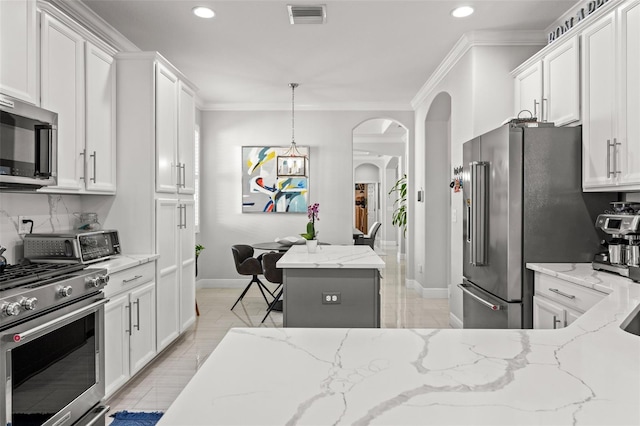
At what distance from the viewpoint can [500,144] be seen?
9.14 feet

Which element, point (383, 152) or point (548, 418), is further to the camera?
point (383, 152)

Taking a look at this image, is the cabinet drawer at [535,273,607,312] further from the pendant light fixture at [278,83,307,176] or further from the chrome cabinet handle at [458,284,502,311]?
the pendant light fixture at [278,83,307,176]

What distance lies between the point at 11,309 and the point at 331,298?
1776 millimetres

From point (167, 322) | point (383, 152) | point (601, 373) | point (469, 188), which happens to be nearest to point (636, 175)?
point (469, 188)

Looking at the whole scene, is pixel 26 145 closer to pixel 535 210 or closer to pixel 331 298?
pixel 331 298

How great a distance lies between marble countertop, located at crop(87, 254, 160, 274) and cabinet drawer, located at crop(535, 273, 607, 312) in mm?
2634

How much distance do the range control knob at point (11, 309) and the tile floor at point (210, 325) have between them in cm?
121

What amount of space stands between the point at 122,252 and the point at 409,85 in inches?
154

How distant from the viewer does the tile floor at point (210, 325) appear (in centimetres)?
281

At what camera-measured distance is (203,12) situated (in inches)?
130

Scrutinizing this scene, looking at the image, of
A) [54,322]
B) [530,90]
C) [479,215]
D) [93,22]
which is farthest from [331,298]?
[93,22]

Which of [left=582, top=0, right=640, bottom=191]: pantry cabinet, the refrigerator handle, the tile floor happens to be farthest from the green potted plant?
[left=582, top=0, right=640, bottom=191]: pantry cabinet

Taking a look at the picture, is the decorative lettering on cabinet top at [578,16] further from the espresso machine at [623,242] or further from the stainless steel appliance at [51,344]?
the stainless steel appliance at [51,344]

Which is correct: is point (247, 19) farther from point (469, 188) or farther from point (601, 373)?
point (601, 373)
